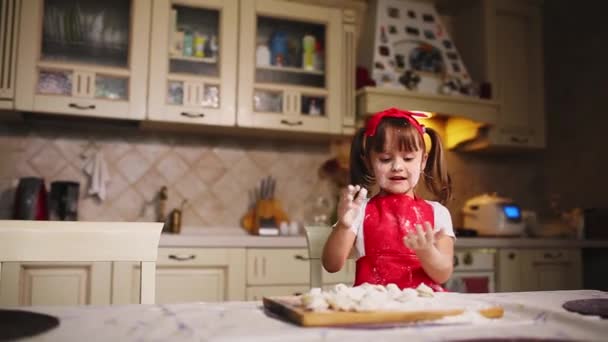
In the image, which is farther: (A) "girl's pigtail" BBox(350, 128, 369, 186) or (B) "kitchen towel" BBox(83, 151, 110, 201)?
(B) "kitchen towel" BBox(83, 151, 110, 201)

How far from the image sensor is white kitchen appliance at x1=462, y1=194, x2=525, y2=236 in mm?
2920

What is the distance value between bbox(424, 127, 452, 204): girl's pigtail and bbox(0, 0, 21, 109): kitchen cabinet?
1901 millimetres

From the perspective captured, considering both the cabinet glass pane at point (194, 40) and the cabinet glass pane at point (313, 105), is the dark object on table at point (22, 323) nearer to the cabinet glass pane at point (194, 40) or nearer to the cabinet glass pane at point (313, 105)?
the cabinet glass pane at point (194, 40)

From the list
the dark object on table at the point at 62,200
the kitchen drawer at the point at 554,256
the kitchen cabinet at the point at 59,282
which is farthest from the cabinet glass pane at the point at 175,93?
the kitchen drawer at the point at 554,256

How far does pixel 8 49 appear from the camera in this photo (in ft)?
7.70

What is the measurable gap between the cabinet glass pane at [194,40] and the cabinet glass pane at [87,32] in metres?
0.22

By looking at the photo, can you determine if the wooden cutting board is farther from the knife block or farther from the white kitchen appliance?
the white kitchen appliance

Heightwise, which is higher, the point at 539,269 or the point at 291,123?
the point at 291,123

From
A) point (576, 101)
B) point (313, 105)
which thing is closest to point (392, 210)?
point (313, 105)

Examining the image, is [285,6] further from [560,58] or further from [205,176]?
[560,58]

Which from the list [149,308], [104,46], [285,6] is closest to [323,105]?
[285,6]

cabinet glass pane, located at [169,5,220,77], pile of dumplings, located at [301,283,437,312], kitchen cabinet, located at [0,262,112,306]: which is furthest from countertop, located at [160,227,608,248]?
pile of dumplings, located at [301,283,437,312]

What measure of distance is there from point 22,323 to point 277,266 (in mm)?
1748

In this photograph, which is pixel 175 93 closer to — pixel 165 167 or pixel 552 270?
pixel 165 167
